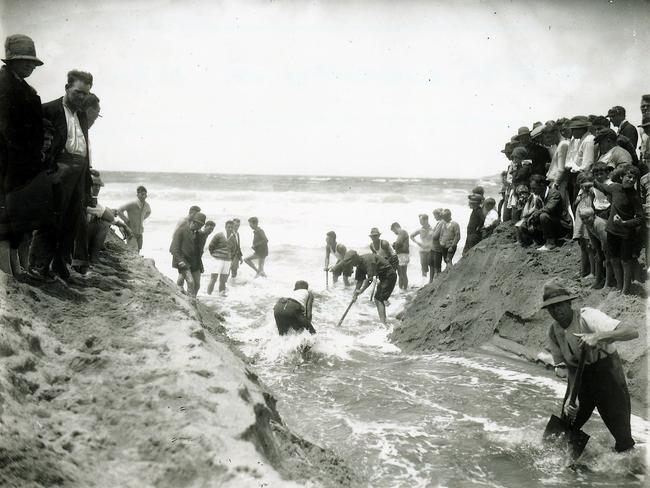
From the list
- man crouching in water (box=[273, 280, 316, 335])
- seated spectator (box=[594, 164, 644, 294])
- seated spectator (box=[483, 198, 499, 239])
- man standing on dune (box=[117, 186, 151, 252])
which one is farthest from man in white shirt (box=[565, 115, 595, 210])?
man standing on dune (box=[117, 186, 151, 252])

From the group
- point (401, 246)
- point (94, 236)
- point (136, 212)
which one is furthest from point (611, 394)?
point (401, 246)

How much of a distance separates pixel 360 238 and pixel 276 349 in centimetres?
1920

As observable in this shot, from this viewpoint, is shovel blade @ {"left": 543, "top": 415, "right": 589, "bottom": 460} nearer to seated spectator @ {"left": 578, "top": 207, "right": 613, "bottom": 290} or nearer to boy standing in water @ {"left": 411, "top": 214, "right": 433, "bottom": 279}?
seated spectator @ {"left": 578, "top": 207, "right": 613, "bottom": 290}

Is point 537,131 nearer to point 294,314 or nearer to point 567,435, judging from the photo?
point 294,314

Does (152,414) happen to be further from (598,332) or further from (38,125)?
(598,332)

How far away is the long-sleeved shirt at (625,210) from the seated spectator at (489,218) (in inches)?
206

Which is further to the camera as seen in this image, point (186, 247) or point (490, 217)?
point (490, 217)

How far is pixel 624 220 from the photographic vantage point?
21.0 feet

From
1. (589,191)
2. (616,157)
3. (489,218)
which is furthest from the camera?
(489,218)

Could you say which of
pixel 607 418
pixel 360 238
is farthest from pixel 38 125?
pixel 360 238

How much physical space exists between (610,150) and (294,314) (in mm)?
5042

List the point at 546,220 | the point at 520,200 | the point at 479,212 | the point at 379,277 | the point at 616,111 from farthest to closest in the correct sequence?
the point at 479,212
the point at 379,277
the point at 520,200
the point at 546,220
the point at 616,111

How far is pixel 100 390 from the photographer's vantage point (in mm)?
3133

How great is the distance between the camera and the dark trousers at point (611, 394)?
14.5 ft
